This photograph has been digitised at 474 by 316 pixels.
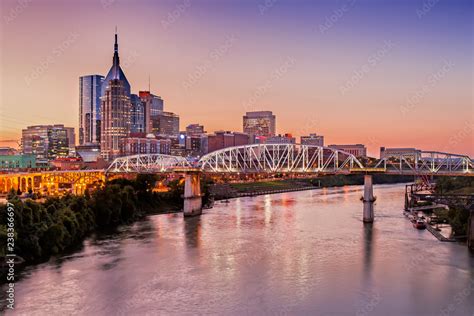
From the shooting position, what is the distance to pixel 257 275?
77.9ft

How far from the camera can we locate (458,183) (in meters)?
61.4

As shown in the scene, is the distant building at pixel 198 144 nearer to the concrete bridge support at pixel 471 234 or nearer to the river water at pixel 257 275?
the river water at pixel 257 275

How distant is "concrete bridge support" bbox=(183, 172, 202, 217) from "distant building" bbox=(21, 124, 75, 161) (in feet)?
402

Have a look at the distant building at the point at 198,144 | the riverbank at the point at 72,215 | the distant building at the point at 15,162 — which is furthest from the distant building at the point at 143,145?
the riverbank at the point at 72,215

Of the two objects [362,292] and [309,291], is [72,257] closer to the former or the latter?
Answer: [309,291]

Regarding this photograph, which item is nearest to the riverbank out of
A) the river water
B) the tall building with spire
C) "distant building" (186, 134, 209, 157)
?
the river water

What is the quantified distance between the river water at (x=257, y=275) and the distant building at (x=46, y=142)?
139 metres

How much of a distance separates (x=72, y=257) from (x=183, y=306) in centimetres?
1058

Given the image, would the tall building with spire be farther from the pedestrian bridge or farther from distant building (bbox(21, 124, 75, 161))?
the pedestrian bridge

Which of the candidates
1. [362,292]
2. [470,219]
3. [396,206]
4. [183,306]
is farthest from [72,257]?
[396,206]

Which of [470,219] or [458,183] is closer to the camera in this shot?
[470,219]

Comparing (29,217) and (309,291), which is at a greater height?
(29,217)

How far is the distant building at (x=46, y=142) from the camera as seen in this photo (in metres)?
163

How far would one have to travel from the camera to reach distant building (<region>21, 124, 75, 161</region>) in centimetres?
16325
